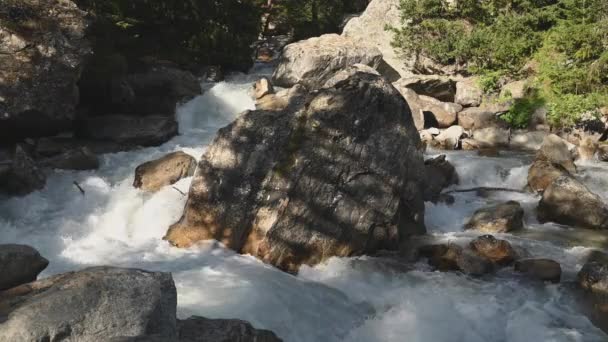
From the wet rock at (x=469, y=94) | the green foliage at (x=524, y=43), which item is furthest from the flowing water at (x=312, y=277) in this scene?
the wet rock at (x=469, y=94)

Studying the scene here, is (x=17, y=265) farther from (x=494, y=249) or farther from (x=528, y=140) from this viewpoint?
(x=528, y=140)

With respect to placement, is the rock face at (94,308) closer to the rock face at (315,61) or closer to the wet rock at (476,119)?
the rock face at (315,61)

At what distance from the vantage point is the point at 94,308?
14.8 feet

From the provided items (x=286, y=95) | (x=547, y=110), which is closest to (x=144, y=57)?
(x=286, y=95)

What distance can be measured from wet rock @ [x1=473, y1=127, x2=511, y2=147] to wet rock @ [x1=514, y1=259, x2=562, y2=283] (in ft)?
29.6

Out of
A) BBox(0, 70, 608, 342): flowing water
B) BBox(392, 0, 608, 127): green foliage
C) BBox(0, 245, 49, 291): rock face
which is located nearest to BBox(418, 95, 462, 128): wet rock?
BBox(392, 0, 608, 127): green foliage

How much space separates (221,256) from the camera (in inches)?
356

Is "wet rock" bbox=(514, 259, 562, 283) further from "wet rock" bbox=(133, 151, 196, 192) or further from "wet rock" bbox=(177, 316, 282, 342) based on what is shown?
"wet rock" bbox=(133, 151, 196, 192)

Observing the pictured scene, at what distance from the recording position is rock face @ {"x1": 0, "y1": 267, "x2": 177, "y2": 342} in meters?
4.32

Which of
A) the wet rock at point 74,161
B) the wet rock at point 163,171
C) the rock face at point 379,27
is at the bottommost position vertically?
the wet rock at point 74,161

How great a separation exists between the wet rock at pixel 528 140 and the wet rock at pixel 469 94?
286cm

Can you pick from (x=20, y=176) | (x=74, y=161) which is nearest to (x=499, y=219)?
(x=74, y=161)

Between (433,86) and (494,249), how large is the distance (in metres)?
12.4

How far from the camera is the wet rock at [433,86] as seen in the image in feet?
67.2
